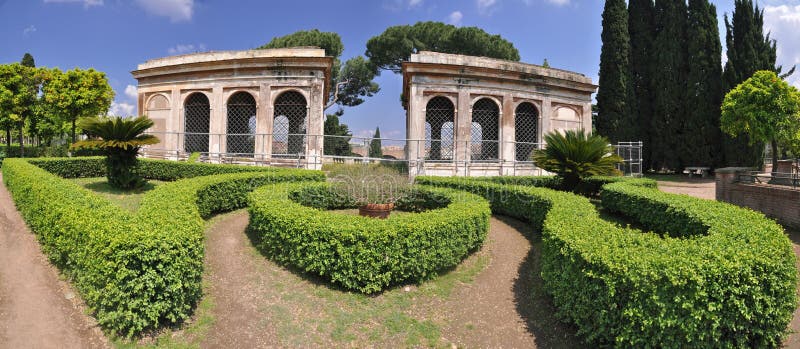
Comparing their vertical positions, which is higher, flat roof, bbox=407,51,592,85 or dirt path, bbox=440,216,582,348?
flat roof, bbox=407,51,592,85

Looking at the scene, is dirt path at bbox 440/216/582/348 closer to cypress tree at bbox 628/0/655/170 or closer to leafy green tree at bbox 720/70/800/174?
leafy green tree at bbox 720/70/800/174

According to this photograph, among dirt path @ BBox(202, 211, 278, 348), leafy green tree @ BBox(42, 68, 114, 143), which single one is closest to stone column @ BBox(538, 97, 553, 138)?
dirt path @ BBox(202, 211, 278, 348)

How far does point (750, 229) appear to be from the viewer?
205 inches

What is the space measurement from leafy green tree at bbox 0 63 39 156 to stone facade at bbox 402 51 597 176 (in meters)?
22.8

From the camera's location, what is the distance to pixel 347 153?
672 inches

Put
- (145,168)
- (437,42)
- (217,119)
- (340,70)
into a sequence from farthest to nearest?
(340,70), (437,42), (217,119), (145,168)

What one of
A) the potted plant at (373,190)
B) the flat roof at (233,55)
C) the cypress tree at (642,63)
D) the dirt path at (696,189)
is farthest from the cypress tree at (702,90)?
the flat roof at (233,55)

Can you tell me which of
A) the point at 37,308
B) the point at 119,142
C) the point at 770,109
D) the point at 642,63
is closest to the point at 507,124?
the point at 770,109

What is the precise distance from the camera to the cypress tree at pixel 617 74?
84.7 ft

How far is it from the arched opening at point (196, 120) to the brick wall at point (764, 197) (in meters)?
23.0

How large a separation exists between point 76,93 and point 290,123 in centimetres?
1204

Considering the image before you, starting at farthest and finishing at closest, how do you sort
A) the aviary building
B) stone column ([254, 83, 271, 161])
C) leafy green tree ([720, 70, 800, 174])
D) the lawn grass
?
stone column ([254, 83, 271, 161]), the aviary building, leafy green tree ([720, 70, 800, 174]), the lawn grass

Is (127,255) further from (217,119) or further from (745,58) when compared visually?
(745,58)

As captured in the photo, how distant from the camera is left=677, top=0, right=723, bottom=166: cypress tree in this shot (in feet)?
76.0
